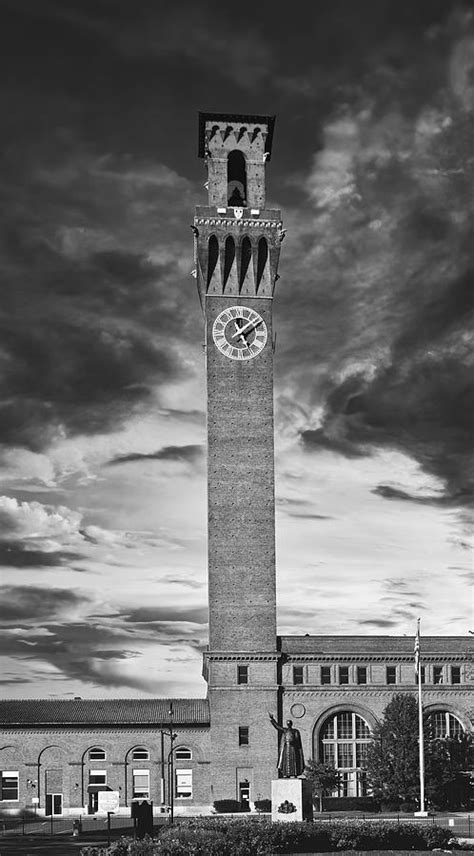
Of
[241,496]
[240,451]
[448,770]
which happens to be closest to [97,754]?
[241,496]

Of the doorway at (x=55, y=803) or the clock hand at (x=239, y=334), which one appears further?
the clock hand at (x=239, y=334)

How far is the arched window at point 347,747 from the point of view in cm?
8400

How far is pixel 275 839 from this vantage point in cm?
4050

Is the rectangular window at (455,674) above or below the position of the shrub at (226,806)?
above

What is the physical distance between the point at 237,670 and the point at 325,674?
24.2 feet

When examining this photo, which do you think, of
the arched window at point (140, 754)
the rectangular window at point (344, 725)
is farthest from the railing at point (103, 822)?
the rectangular window at point (344, 725)

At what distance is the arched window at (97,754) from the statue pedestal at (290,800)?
37.0m

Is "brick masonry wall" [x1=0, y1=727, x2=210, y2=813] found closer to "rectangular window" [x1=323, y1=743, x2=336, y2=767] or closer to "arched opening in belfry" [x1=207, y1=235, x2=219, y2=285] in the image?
"rectangular window" [x1=323, y1=743, x2=336, y2=767]

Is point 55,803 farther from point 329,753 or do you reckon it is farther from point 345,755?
point 345,755

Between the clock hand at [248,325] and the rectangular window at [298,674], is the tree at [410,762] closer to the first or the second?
the rectangular window at [298,674]

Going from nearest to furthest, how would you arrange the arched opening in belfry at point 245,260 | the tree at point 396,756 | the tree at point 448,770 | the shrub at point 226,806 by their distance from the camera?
the tree at point 396,756, the tree at point 448,770, the shrub at point 226,806, the arched opening in belfry at point 245,260

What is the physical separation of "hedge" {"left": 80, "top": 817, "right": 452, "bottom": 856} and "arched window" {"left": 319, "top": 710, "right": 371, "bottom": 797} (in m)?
39.4

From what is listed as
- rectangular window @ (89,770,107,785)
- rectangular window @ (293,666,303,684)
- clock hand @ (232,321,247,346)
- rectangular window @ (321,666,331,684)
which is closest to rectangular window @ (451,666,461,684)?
rectangular window @ (321,666,331,684)

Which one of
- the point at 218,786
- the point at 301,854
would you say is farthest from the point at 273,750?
the point at 301,854
